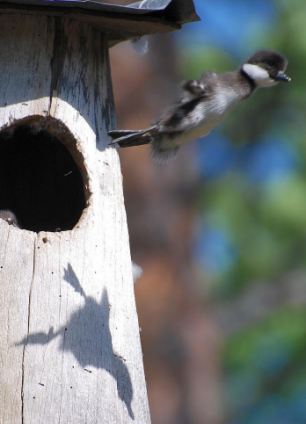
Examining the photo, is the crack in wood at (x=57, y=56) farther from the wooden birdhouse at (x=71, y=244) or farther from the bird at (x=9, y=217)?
the bird at (x=9, y=217)

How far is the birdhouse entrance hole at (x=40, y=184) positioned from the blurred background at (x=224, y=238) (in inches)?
180

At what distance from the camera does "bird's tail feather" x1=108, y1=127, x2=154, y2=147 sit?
13.3 feet

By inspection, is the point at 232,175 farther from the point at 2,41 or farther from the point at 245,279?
the point at 2,41

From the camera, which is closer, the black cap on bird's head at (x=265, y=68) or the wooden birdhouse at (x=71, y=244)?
the wooden birdhouse at (x=71, y=244)

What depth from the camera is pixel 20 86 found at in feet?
13.3

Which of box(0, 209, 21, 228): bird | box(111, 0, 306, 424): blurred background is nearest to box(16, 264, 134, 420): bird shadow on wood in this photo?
box(0, 209, 21, 228): bird

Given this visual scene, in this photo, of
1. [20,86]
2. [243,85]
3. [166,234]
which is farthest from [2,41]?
[166,234]

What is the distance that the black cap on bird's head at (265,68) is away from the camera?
14.8ft

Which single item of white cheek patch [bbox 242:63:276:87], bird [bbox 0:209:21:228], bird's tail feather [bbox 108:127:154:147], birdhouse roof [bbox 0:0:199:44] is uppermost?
birdhouse roof [bbox 0:0:199:44]

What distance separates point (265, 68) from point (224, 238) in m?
9.42

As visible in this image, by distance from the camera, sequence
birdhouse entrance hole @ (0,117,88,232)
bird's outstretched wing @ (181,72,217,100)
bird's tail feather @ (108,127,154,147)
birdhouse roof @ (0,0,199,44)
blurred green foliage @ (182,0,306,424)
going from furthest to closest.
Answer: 1. blurred green foliage @ (182,0,306,424)
2. birdhouse entrance hole @ (0,117,88,232)
3. bird's outstretched wing @ (181,72,217,100)
4. bird's tail feather @ (108,127,154,147)
5. birdhouse roof @ (0,0,199,44)

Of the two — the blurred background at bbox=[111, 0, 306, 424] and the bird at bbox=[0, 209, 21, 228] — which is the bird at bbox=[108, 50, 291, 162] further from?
the blurred background at bbox=[111, 0, 306, 424]

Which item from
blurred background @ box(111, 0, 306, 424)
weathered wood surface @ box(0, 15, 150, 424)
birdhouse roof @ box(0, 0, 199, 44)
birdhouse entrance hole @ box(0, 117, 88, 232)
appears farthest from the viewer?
blurred background @ box(111, 0, 306, 424)

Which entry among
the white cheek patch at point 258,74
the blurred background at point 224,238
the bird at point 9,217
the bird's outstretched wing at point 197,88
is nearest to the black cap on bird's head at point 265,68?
the white cheek patch at point 258,74
